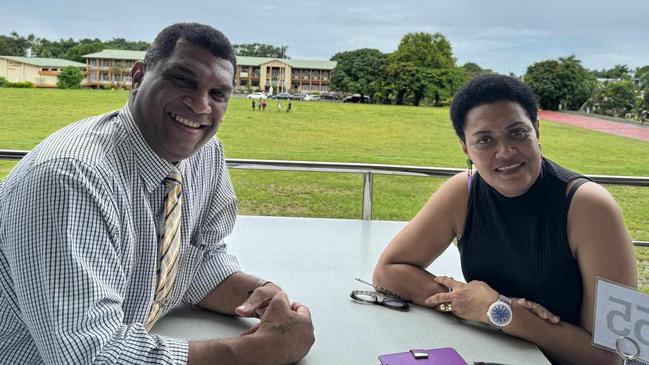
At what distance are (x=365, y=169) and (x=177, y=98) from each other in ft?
4.51

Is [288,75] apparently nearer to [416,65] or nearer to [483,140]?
[416,65]

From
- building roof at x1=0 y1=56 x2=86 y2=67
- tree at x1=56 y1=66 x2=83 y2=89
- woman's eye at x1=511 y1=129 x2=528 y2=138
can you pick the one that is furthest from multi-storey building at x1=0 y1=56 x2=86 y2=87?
woman's eye at x1=511 y1=129 x2=528 y2=138

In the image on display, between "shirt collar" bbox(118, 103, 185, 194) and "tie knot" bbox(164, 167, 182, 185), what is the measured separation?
0.02 metres

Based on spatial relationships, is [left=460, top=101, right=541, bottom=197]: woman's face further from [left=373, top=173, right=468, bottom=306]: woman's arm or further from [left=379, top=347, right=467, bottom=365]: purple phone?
[left=379, top=347, right=467, bottom=365]: purple phone

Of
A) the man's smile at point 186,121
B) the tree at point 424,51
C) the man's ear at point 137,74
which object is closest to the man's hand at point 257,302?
the man's smile at point 186,121

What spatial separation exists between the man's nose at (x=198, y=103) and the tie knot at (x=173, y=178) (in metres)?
A: 0.12

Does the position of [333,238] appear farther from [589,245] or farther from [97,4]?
[97,4]

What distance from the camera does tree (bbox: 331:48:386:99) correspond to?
1465 centimetres

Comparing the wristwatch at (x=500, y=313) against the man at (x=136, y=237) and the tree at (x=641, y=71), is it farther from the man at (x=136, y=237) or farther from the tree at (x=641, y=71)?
the tree at (x=641, y=71)

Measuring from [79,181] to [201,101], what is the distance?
324 millimetres

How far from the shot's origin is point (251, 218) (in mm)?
2178

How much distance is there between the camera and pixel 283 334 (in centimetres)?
93

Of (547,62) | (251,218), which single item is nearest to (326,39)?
(547,62)

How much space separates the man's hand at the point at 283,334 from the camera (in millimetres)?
911
